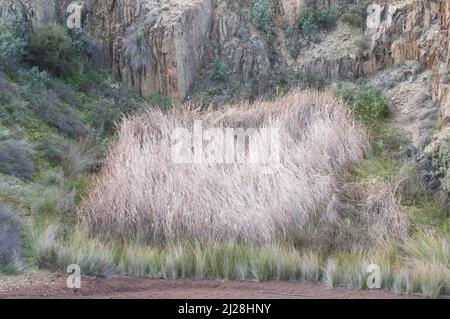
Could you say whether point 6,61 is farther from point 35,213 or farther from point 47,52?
point 35,213

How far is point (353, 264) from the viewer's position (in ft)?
32.2

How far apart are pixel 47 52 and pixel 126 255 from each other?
8462mm

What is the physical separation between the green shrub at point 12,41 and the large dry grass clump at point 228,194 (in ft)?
15.2

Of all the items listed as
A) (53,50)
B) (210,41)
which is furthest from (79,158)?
(210,41)

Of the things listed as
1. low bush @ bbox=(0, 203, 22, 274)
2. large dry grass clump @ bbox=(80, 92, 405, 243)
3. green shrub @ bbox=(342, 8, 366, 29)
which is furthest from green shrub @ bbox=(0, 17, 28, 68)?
green shrub @ bbox=(342, 8, 366, 29)

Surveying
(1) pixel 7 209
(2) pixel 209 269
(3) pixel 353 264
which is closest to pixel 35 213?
(1) pixel 7 209

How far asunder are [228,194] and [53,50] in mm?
7625

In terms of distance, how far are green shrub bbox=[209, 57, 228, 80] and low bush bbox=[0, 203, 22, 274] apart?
331 inches

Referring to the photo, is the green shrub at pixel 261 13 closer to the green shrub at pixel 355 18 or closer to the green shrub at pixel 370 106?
the green shrub at pixel 355 18

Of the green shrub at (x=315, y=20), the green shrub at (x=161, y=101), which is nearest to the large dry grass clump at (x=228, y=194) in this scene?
the green shrub at (x=161, y=101)

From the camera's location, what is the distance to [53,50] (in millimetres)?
17156

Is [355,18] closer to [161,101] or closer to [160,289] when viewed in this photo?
[161,101]

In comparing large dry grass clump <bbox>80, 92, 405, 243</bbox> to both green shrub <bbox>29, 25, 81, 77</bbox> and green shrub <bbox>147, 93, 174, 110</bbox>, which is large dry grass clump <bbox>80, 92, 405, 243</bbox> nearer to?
green shrub <bbox>147, 93, 174, 110</bbox>

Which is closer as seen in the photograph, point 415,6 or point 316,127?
point 316,127
